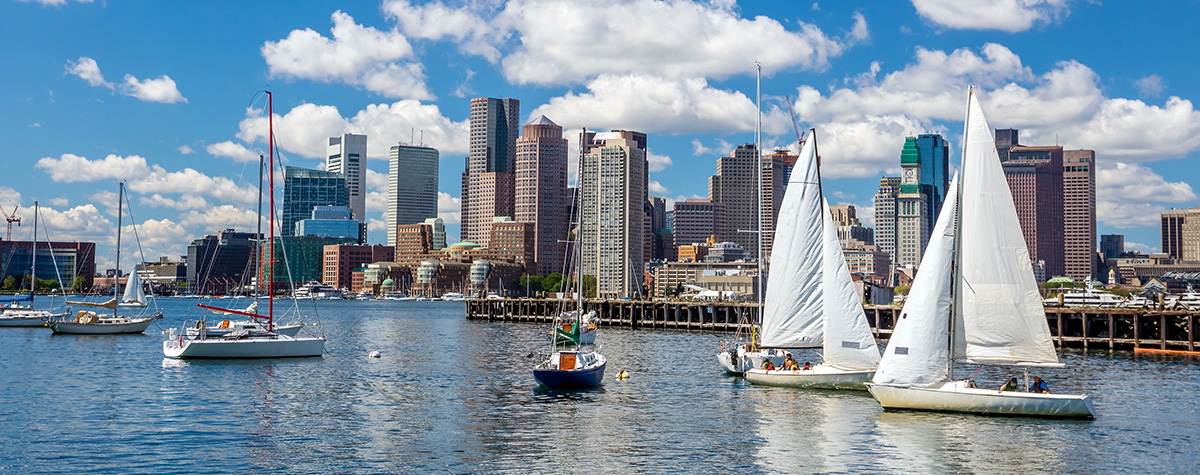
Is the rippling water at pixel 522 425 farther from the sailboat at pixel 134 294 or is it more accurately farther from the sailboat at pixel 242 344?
the sailboat at pixel 134 294

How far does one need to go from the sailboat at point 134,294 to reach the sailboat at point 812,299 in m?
87.6

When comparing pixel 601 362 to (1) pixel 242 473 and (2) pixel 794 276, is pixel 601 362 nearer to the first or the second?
(2) pixel 794 276

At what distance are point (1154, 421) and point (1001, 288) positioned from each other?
8675 millimetres

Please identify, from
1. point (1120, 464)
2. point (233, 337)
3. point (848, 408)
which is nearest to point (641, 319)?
point (233, 337)

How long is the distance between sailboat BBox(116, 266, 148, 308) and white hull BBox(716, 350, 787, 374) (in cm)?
8156

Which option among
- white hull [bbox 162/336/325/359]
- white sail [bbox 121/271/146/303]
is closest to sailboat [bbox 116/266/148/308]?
white sail [bbox 121/271/146/303]

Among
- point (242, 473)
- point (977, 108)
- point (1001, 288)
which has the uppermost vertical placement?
point (977, 108)

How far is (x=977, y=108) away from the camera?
126 ft

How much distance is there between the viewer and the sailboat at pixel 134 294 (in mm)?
115688

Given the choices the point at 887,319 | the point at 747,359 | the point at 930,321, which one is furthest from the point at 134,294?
the point at 930,321

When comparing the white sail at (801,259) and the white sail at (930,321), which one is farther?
the white sail at (801,259)

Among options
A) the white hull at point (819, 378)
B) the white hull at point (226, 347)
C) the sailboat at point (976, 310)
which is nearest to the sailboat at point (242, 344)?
the white hull at point (226, 347)

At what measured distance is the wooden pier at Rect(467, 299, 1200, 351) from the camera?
78.0 m

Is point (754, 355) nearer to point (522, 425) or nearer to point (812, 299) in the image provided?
point (812, 299)
